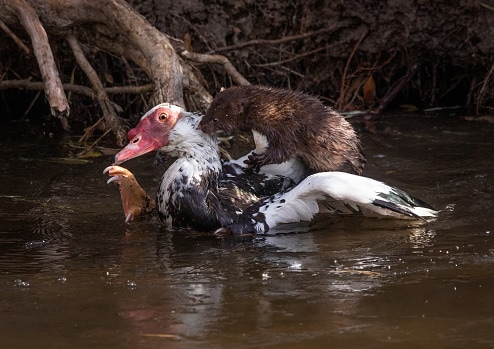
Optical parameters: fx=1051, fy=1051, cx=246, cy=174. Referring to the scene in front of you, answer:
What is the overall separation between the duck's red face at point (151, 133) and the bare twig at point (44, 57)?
0.45 meters

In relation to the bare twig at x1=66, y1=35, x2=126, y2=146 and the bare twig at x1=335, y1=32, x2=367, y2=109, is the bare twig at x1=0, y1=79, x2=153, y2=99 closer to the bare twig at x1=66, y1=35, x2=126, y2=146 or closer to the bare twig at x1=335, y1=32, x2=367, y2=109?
the bare twig at x1=66, y1=35, x2=126, y2=146

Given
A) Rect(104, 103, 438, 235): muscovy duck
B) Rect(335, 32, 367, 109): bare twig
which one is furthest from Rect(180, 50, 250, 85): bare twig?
Rect(335, 32, 367, 109): bare twig

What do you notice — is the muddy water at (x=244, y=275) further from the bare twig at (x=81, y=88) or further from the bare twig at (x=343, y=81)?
the bare twig at (x=343, y=81)

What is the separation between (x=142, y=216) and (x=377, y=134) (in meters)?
2.53

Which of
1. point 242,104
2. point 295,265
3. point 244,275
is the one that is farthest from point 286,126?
point 244,275

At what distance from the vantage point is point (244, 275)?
447 cm

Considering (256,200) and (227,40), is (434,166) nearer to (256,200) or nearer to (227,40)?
(256,200)

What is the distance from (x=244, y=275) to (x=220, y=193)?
47.5 inches

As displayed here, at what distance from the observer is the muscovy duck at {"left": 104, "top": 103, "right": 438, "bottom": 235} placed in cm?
535

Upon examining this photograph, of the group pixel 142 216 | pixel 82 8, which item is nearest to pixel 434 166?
pixel 142 216

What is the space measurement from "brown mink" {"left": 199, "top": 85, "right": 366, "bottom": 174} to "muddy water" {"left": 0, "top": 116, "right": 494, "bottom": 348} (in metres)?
0.36

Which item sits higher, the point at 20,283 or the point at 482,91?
the point at 482,91

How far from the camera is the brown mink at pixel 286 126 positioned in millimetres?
5727

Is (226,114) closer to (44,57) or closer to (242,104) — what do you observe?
(242,104)
